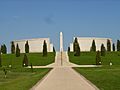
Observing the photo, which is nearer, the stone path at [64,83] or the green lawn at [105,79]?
the stone path at [64,83]

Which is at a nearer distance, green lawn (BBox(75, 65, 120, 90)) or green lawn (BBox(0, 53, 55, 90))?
green lawn (BBox(75, 65, 120, 90))

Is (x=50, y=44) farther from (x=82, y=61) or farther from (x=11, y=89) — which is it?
(x=11, y=89)

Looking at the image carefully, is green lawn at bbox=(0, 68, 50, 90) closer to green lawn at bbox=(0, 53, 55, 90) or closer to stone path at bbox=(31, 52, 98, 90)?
green lawn at bbox=(0, 53, 55, 90)

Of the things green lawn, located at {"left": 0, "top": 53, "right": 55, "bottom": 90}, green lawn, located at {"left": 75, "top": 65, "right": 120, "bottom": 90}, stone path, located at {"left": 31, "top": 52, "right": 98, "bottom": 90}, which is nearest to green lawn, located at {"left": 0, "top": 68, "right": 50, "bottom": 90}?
green lawn, located at {"left": 0, "top": 53, "right": 55, "bottom": 90}

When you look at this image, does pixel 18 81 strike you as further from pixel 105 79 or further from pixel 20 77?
pixel 20 77

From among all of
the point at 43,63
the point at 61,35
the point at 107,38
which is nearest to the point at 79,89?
the point at 43,63

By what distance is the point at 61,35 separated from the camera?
70000 mm

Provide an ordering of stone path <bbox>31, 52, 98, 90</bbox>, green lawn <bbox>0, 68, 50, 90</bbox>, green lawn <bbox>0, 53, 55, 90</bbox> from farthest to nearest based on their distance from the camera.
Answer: green lawn <bbox>0, 53, 55, 90</bbox> < green lawn <bbox>0, 68, 50, 90</bbox> < stone path <bbox>31, 52, 98, 90</bbox>

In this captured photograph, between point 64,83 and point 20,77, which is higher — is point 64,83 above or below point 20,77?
above

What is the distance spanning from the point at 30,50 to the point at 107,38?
2319 centimetres

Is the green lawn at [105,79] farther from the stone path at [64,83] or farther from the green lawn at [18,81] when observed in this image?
the green lawn at [18,81]

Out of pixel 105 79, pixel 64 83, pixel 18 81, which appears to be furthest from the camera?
pixel 105 79

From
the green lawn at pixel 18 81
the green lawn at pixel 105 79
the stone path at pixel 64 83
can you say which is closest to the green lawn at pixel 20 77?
the green lawn at pixel 18 81

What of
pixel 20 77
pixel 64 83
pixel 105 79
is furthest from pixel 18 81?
pixel 20 77
